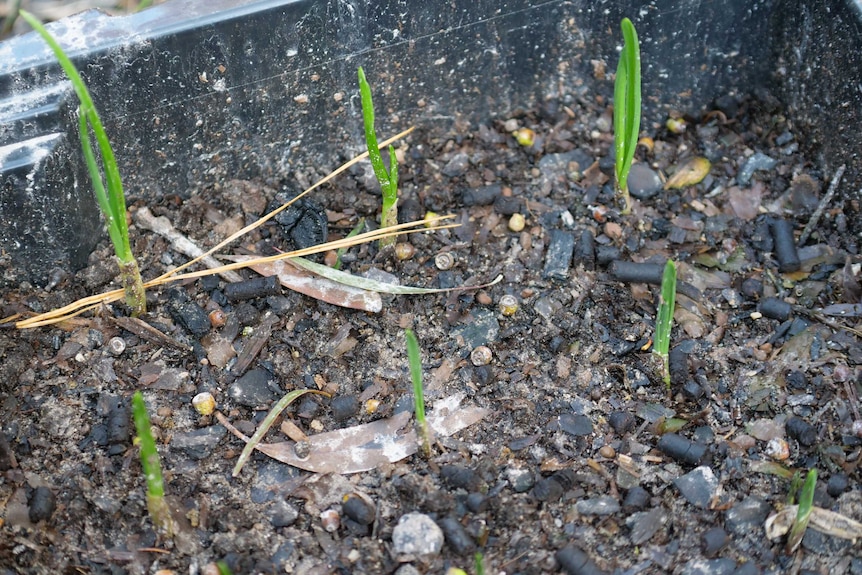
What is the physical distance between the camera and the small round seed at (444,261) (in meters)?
1.97

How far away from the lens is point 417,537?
1.51 metres

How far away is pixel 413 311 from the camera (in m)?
1.90

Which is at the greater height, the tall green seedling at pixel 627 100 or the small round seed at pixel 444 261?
the tall green seedling at pixel 627 100

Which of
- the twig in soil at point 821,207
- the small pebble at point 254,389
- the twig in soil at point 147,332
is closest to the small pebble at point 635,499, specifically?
the small pebble at point 254,389

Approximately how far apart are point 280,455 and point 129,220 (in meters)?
0.72

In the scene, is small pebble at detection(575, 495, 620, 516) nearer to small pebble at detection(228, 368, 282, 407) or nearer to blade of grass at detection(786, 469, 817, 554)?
blade of grass at detection(786, 469, 817, 554)

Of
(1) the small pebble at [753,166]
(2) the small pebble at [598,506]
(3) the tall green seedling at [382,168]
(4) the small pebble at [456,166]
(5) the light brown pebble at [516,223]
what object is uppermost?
(3) the tall green seedling at [382,168]

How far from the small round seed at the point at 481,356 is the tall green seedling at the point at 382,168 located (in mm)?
351

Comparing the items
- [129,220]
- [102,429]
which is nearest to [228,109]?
[129,220]

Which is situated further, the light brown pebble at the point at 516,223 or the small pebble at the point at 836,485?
the light brown pebble at the point at 516,223

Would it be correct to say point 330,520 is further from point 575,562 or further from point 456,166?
point 456,166

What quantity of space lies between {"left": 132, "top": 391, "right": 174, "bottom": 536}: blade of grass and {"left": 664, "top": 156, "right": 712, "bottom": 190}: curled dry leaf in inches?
55.3

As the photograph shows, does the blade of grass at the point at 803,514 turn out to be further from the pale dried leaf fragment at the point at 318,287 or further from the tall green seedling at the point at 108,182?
the tall green seedling at the point at 108,182

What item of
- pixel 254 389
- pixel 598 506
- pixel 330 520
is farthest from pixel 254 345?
pixel 598 506
